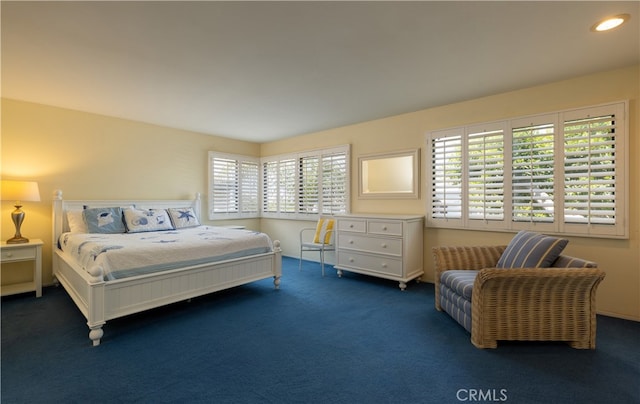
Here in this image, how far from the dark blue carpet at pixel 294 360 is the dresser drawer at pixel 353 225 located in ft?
4.13

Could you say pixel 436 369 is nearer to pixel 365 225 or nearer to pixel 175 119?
pixel 365 225

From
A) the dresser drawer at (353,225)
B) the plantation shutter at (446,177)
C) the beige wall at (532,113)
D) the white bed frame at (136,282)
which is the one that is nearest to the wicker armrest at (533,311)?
the beige wall at (532,113)

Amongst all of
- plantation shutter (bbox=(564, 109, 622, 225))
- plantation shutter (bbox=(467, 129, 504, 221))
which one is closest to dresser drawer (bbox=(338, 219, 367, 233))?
plantation shutter (bbox=(467, 129, 504, 221))

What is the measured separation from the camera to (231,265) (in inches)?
135

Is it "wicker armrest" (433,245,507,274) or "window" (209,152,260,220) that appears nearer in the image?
"wicker armrest" (433,245,507,274)

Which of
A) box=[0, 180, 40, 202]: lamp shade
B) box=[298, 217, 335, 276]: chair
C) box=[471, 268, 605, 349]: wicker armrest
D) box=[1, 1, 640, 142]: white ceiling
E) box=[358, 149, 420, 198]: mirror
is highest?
box=[1, 1, 640, 142]: white ceiling

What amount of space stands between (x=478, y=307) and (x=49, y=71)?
4.44 meters

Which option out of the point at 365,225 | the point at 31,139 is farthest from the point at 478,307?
the point at 31,139

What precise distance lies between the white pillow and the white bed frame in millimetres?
156

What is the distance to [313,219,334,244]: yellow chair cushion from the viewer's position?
4.79 metres

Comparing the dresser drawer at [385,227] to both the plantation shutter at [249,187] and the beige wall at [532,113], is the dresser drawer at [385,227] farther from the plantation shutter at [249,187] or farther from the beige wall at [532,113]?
the plantation shutter at [249,187]

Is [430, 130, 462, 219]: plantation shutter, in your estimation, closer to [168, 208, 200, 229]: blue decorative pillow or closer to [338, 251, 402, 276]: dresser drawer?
[338, 251, 402, 276]: dresser drawer

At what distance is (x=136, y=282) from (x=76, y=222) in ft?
6.35

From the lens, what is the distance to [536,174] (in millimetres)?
3273
